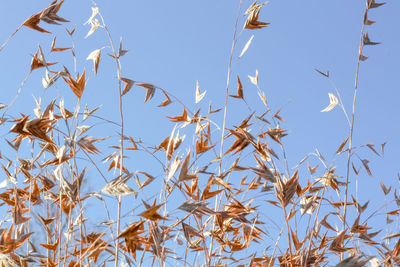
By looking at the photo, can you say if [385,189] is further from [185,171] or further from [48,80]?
[48,80]

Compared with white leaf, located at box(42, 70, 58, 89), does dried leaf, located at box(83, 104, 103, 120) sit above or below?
below

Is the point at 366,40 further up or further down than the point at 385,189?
further up

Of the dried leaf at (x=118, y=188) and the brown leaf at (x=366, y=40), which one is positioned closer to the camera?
the dried leaf at (x=118, y=188)

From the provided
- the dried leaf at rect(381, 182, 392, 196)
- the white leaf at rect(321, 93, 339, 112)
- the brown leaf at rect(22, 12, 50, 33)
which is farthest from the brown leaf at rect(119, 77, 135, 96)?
the dried leaf at rect(381, 182, 392, 196)

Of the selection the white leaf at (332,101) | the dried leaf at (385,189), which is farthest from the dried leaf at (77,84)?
the dried leaf at (385,189)

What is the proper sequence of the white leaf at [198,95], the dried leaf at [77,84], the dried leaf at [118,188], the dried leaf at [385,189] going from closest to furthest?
the dried leaf at [118,188], the dried leaf at [77,84], the white leaf at [198,95], the dried leaf at [385,189]

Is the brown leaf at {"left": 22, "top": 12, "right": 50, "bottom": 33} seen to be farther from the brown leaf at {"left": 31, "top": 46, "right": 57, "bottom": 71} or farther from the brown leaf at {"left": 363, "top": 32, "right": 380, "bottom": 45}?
the brown leaf at {"left": 363, "top": 32, "right": 380, "bottom": 45}

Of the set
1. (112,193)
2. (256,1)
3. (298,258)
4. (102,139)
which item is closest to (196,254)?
(298,258)

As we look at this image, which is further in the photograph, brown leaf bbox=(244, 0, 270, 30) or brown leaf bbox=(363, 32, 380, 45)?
brown leaf bbox=(363, 32, 380, 45)

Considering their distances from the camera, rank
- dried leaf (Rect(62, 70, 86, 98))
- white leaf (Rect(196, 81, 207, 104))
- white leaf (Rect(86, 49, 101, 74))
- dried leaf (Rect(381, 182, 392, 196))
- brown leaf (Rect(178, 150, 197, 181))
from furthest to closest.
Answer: dried leaf (Rect(381, 182, 392, 196))
white leaf (Rect(196, 81, 207, 104))
white leaf (Rect(86, 49, 101, 74))
dried leaf (Rect(62, 70, 86, 98))
brown leaf (Rect(178, 150, 197, 181))

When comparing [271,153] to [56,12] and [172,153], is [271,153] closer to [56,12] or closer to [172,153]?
[172,153]

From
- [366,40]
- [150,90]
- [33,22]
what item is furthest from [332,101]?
[33,22]

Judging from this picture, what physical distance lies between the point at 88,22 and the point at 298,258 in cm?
97

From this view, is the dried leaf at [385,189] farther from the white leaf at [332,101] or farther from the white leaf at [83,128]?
the white leaf at [83,128]
